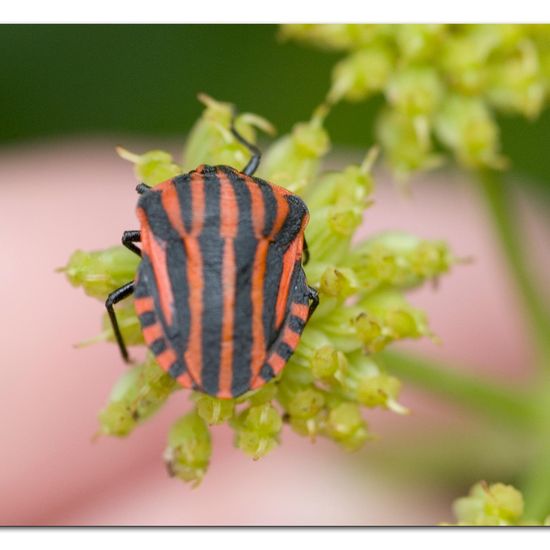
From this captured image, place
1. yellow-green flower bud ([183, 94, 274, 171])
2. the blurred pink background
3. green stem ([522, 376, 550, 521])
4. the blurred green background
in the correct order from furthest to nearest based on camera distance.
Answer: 1. the blurred green background
2. the blurred pink background
3. green stem ([522, 376, 550, 521])
4. yellow-green flower bud ([183, 94, 274, 171])

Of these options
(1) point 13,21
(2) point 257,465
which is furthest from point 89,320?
(1) point 13,21

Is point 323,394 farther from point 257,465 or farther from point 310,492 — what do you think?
point 257,465

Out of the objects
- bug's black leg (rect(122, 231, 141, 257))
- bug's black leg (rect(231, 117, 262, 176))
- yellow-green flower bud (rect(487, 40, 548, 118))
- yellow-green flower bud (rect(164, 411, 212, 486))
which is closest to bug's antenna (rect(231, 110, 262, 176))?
bug's black leg (rect(231, 117, 262, 176))

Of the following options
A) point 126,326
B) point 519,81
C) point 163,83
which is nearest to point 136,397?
point 126,326

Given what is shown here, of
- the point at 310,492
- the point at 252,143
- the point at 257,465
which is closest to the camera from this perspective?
the point at 252,143

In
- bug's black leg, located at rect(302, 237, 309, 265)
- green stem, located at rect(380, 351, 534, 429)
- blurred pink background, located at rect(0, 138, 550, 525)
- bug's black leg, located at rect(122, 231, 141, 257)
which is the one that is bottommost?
blurred pink background, located at rect(0, 138, 550, 525)

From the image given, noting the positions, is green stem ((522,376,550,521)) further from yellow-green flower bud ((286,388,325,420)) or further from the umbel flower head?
yellow-green flower bud ((286,388,325,420))
